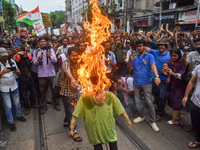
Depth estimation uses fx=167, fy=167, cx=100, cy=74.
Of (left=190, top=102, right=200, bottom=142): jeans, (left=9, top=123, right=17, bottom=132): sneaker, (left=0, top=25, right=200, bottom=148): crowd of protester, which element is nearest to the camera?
(left=190, top=102, right=200, bottom=142): jeans

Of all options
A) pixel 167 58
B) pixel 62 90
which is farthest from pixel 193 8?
pixel 62 90

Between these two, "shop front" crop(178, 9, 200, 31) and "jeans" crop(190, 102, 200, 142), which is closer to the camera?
"jeans" crop(190, 102, 200, 142)

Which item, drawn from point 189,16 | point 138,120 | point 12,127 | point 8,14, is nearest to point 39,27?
point 12,127

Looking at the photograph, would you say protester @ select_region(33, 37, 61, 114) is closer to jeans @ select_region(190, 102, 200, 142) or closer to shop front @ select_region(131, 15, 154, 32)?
jeans @ select_region(190, 102, 200, 142)

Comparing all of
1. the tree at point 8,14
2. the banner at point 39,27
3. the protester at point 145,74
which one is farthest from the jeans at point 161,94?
the tree at point 8,14

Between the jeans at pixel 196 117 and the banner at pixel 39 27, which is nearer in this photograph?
the jeans at pixel 196 117

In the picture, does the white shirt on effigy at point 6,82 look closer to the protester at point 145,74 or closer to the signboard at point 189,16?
the protester at point 145,74

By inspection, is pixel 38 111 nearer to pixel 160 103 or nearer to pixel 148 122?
pixel 148 122

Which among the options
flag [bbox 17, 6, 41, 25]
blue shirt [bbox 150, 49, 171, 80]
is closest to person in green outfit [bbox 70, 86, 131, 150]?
blue shirt [bbox 150, 49, 171, 80]

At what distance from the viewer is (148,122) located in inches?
190

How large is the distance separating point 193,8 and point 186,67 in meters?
19.1

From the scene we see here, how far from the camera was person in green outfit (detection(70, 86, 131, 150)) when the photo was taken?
8.85 ft

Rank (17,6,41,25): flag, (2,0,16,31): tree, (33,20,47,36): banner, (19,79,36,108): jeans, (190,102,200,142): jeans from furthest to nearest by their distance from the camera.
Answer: (2,0,16,31): tree, (17,6,41,25): flag, (33,20,47,36): banner, (19,79,36,108): jeans, (190,102,200,142): jeans

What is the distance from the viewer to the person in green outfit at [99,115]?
106 inches
